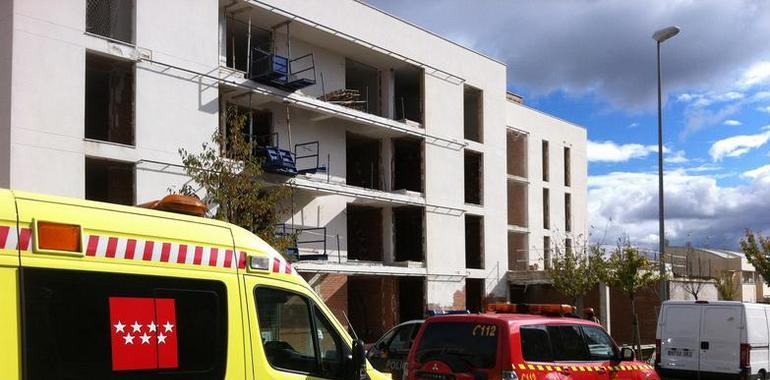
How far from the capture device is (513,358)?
8523mm

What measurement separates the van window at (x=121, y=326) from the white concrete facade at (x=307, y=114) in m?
15.8

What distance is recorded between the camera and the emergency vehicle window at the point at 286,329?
17.4 ft

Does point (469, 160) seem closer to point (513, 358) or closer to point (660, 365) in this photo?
point (660, 365)

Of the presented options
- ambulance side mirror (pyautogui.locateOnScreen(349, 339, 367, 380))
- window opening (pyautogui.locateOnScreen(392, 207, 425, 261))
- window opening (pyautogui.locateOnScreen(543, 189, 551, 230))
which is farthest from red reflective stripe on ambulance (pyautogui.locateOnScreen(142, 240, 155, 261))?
window opening (pyautogui.locateOnScreen(543, 189, 551, 230))

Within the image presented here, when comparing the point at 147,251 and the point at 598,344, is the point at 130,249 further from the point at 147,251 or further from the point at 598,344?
the point at 598,344

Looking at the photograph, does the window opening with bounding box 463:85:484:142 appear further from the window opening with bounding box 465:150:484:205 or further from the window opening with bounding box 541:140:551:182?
the window opening with bounding box 541:140:551:182

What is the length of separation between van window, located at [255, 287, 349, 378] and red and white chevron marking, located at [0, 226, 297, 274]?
241 mm

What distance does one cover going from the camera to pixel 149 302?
4605mm

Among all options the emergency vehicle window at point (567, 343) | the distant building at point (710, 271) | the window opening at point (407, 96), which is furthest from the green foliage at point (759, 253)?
the emergency vehicle window at point (567, 343)

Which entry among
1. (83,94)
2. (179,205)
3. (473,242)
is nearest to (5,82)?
(83,94)

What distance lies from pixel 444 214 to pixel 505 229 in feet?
16.9

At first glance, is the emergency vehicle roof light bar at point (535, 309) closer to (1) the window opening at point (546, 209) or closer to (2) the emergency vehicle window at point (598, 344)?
(2) the emergency vehicle window at point (598, 344)

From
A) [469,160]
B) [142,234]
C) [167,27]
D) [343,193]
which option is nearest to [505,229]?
[469,160]

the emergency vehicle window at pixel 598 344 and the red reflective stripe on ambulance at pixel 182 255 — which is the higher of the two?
the red reflective stripe on ambulance at pixel 182 255
